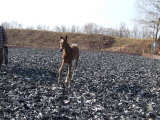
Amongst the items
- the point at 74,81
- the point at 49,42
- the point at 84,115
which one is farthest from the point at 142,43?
the point at 84,115

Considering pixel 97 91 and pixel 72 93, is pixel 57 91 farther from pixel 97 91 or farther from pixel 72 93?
pixel 97 91

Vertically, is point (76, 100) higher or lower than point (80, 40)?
lower

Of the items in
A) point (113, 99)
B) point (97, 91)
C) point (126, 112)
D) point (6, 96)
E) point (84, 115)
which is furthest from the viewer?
point (97, 91)

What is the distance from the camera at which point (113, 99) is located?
507cm

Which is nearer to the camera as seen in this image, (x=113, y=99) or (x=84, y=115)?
(x=84, y=115)

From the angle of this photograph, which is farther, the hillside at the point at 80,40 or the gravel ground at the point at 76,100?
the hillside at the point at 80,40

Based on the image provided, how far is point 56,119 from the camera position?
357 centimetres

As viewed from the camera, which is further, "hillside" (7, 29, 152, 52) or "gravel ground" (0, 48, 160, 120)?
"hillside" (7, 29, 152, 52)

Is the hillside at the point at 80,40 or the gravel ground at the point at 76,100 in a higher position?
the hillside at the point at 80,40

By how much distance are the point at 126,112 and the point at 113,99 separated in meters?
0.98

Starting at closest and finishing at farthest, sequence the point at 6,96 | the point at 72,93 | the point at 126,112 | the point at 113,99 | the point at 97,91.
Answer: the point at 126,112 < the point at 6,96 < the point at 113,99 < the point at 72,93 < the point at 97,91

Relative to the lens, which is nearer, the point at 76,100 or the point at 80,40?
the point at 76,100

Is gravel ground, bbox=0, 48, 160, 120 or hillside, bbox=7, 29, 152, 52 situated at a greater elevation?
hillside, bbox=7, 29, 152, 52

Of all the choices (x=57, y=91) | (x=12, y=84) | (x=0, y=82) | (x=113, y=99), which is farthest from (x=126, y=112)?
(x=0, y=82)
